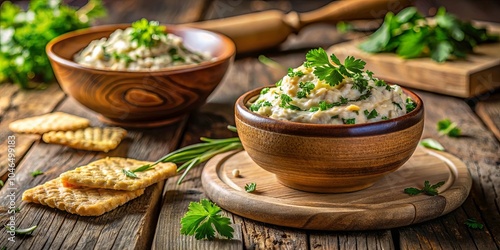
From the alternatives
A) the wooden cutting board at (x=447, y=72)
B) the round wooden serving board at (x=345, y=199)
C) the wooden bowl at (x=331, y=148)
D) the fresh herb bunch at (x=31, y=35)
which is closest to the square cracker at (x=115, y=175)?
the round wooden serving board at (x=345, y=199)

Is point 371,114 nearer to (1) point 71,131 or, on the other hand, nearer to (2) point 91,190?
(2) point 91,190

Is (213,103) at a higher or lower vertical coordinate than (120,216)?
lower

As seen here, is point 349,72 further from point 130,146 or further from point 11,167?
point 11,167

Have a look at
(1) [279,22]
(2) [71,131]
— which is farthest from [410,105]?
(1) [279,22]

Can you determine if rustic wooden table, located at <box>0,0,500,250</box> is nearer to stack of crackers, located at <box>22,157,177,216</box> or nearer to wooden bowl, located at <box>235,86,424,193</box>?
stack of crackers, located at <box>22,157,177,216</box>

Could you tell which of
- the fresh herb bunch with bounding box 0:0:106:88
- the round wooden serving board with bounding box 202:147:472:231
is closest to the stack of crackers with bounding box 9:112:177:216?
the round wooden serving board with bounding box 202:147:472:231

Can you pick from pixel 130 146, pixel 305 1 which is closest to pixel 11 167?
pixel 130 146

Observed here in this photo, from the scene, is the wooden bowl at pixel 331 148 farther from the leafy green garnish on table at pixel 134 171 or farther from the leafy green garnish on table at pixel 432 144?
the leafy green garnish on table at pixel 432 144
